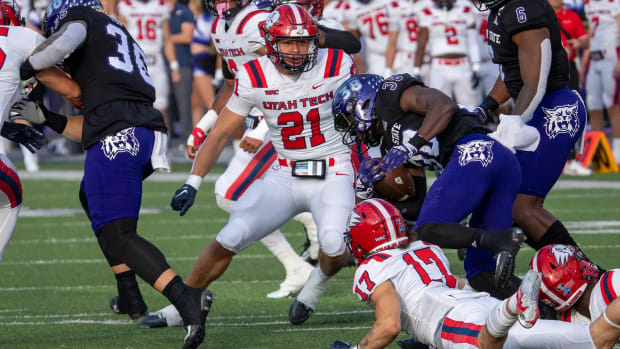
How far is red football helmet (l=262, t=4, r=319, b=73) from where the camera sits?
604 centimetres

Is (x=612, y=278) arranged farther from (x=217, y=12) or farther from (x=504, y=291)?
(x=217, y=12)

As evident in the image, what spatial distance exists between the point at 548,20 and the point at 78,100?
8.03 ft

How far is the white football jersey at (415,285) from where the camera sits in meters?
4.65

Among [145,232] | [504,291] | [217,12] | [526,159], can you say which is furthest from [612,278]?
[145,232]

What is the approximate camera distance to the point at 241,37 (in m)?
7.48

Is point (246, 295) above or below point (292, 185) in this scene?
below

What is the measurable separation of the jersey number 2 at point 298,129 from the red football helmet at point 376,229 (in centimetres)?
148

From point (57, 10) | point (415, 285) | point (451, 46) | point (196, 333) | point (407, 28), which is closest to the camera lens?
point (415, 285)

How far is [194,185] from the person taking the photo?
5.88 meters

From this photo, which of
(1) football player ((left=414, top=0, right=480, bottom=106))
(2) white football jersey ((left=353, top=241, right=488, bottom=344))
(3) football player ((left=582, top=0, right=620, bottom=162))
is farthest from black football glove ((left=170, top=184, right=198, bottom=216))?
(1) football player ((left=414, top=0, right=480, bottom=106))

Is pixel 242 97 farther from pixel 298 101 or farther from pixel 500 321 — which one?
pixel 500 321

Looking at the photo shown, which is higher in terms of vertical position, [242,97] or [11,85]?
[11,85]

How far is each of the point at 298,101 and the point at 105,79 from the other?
1048 mm

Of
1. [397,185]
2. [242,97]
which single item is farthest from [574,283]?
[242,97]
